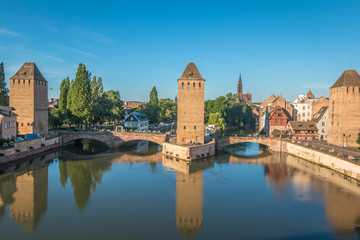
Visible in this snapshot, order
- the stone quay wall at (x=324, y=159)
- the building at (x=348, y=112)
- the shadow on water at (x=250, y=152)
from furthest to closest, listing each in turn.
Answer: the shadow on water at (x=250, y=152) < the building at (x=348, y=112) < the stone quay wall at (x=324, y=159)

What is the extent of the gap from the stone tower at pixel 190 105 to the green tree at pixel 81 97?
20.5 metres

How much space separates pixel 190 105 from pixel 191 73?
477cm

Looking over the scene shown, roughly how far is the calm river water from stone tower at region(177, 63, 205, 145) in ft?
16.6

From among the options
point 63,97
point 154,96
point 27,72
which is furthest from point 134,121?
point 27,72

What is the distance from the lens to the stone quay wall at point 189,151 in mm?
38000

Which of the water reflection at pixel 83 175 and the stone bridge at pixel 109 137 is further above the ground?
the stone bridge at pixel 109 137

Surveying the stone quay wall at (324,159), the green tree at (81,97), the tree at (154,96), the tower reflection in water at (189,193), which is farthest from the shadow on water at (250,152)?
the tree at (154,96)

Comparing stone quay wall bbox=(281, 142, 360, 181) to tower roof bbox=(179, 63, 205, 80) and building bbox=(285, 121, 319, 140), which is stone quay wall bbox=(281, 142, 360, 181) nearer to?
building bbox=(285, 121, 319, 140)

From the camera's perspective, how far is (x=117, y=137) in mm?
48844

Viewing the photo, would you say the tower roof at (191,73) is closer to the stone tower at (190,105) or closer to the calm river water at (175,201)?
the stone tower at (190,105)

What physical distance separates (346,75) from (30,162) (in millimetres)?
46503

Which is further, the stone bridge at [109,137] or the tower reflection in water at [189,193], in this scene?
the stone bridge at [109,137]

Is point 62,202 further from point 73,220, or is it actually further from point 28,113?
point 28,113

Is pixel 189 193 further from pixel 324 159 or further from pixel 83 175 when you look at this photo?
pixel 324 159
